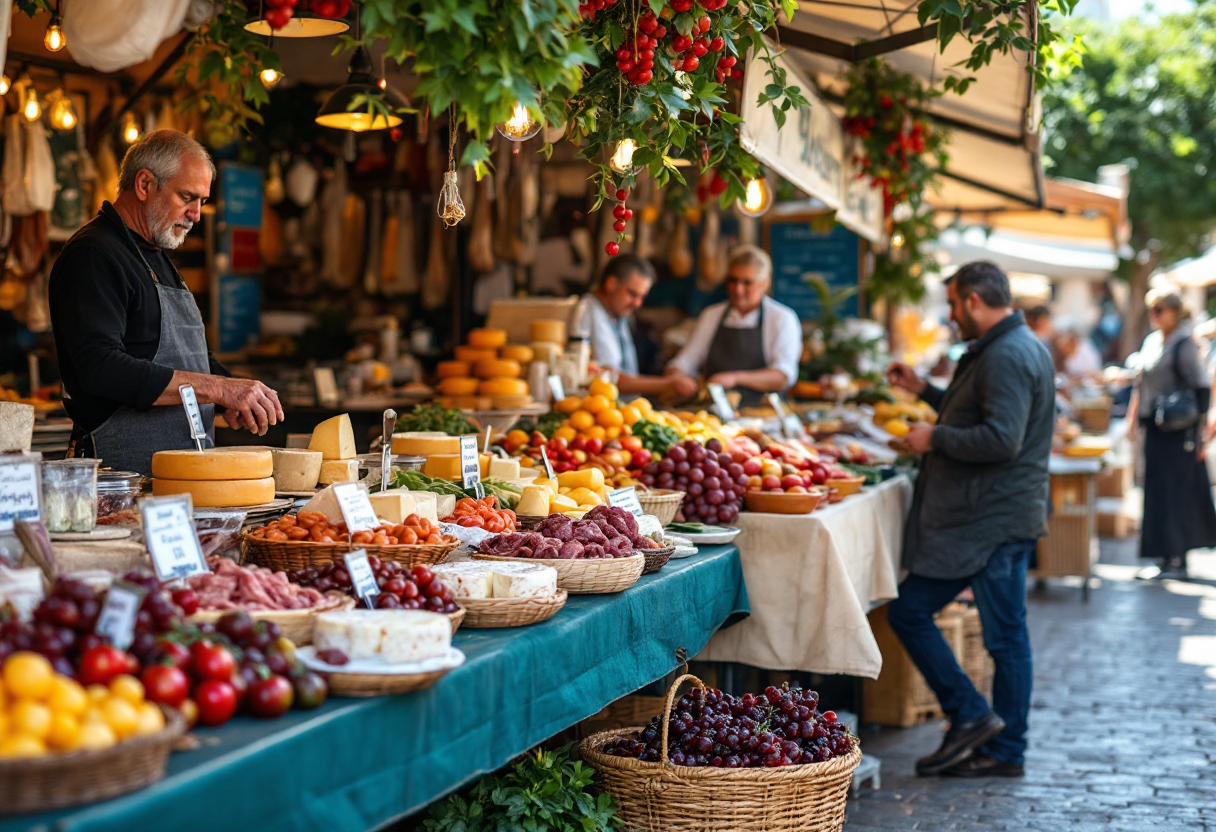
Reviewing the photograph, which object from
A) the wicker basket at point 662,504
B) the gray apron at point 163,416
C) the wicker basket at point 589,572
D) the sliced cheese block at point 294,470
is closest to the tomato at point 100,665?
the wicker basket at point 589,572

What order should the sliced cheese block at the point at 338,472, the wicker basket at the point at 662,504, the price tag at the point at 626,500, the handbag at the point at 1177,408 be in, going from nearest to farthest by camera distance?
the sliced cheese block at the point at 338,472 → the price tag at the point at 626,500 → the wicker basket at the point at 662,504 → the handbag at the point at 1177,408

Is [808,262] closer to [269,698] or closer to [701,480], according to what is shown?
[701,480]

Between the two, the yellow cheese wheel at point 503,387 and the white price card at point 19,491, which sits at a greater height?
the yellow cheese wheel at point 503,387

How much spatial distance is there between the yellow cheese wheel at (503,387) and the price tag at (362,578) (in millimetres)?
3303

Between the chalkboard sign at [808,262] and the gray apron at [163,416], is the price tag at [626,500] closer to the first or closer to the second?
the gray apron at [163,416]

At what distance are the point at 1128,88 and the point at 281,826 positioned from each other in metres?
20.1

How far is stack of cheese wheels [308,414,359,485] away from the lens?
3.54 meters

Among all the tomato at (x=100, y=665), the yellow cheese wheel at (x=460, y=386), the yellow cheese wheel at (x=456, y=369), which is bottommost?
the tomato at (x=100, y=665)

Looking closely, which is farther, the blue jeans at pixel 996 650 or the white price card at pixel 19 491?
the blue jeans at pixel 996 650

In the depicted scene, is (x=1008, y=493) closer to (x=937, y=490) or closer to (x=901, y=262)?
(x=937, y=490)

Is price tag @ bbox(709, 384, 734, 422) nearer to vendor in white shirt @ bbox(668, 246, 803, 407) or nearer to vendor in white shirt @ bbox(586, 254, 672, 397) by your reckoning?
vendor in white shirt @ bbox(586, 254, 672, 397)

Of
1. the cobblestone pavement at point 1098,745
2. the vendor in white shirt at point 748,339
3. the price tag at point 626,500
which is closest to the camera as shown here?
the price tag at point 626,500

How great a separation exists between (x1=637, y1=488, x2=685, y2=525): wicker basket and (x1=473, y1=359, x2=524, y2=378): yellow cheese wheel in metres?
1.80

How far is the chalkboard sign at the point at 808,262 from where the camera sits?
10383 millimetres
